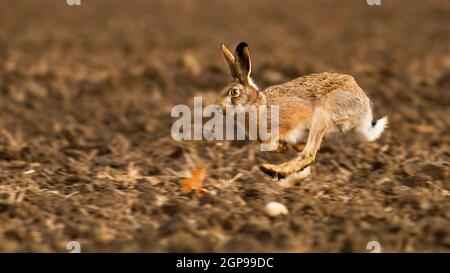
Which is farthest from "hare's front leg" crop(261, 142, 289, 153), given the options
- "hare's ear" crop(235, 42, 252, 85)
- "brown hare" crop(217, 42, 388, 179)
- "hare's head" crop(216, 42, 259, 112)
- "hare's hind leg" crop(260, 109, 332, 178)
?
"hare's ear" crop(235, 42, 252, 85)

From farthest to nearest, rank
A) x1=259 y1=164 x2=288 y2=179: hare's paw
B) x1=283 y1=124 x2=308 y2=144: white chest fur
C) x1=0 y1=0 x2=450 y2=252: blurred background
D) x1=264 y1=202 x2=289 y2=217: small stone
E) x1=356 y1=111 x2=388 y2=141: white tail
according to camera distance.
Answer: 1. x1=356 y1=111 x2=388 y2=141: white tail
2. x1=283 y1=124 x2=308 y2=144: white chest fur
3. x1=259 y1=164 x2=288 y2=179: hare's paw
4. x1=264 y1=202 x2=289 y2=217: small stone
5. x1=0 y1=0 x2=450 y2=252: blurred background

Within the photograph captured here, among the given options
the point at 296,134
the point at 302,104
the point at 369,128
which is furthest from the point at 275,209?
the point at 369,128

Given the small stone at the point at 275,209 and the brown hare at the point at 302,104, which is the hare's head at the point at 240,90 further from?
the small stone at the point at 275,209

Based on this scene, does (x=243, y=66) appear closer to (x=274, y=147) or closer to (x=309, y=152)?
(x=274, y=147)

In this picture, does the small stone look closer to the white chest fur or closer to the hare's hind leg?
the hare's hind leg

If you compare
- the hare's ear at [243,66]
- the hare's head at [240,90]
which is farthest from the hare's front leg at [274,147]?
the hare's ear at [243,66]

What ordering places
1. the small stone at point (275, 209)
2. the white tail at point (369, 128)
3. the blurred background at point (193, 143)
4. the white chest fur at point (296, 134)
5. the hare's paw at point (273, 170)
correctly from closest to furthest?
the blurred background at point (193, 143) < the small stone at point (275, 209) < the hare's paw at point (273, 170) < the white chest fur at point (296, 134) < the white tail at point (369, 128)

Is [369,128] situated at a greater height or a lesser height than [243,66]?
lesser

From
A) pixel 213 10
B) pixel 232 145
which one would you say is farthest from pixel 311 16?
pixel 232 145
